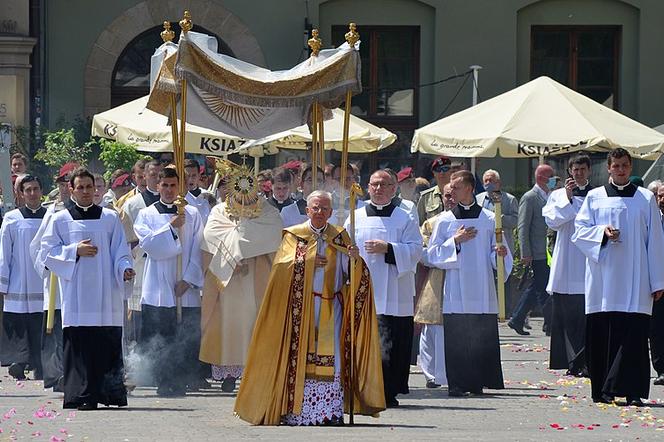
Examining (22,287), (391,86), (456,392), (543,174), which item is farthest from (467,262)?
(391,86)

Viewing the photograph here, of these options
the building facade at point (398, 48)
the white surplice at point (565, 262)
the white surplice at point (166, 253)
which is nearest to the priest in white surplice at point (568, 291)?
the white surplice at point (565, 262)

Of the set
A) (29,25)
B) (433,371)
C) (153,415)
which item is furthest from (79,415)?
(29,25)

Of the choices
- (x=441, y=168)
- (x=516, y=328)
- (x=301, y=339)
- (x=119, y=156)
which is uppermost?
(x=119, y=156)

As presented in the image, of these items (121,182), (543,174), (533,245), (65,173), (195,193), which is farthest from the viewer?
(533,245)

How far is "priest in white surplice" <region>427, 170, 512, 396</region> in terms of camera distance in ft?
48.2

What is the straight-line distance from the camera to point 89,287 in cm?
1352

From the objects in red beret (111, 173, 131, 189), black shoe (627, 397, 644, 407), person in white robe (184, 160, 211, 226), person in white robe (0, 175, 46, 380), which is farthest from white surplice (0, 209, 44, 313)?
black shoe (627, 397, 644, 407)

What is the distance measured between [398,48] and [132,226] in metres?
12.0

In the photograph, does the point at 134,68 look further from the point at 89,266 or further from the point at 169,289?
the point at 89,266

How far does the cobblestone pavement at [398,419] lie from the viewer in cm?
1186

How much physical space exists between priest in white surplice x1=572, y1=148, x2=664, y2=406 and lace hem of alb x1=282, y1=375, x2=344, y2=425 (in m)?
2.56

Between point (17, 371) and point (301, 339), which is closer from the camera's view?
point (301, 339)

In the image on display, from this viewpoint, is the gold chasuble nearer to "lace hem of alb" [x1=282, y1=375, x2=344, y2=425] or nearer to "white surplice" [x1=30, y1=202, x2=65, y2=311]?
"lace hem of alb" [x1=282, y1=375, x2=344, y2=425]

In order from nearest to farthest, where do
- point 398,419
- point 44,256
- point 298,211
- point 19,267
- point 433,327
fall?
point 398,419
point 44,256
point 433,327
point 19,267
point 298,211
